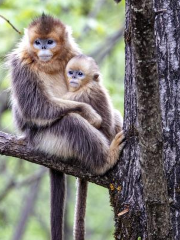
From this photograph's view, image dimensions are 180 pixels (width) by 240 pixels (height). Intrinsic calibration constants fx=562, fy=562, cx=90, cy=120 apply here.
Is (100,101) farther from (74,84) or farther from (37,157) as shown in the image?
(37,157)

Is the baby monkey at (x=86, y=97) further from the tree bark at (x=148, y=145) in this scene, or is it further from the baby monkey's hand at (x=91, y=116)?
the tree bark at (x=148, y=145)

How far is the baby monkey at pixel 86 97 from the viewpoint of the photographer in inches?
151

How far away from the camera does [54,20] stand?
4.28 m

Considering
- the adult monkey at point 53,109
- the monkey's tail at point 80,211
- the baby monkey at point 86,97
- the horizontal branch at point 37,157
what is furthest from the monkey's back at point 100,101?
the horizontal branch at point 37,157

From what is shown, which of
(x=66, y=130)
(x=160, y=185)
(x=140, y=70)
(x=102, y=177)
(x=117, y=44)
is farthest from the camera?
(x=117, y=44)

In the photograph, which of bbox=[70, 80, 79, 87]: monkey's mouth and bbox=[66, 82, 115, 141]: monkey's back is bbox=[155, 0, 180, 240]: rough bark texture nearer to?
bbox=[66, 82, 115, 141]: monkey's back

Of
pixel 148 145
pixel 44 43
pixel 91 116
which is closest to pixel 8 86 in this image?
pixel 44 43

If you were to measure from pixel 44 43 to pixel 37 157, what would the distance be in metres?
0.98

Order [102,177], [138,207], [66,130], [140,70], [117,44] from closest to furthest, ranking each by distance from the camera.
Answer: [140,70] → [138,207] → [102,177] → [66,130] → [117,44]

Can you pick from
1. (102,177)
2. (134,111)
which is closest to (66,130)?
(102,177)

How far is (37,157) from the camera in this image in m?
3.61

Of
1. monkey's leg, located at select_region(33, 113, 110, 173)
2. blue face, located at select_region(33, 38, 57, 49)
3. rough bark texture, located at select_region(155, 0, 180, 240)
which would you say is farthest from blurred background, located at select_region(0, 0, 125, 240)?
rough bark texture, located at select_region(155, 0, 180, 240)

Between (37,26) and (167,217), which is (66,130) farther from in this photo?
(167,217)

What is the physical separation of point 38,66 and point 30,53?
0.11 m
